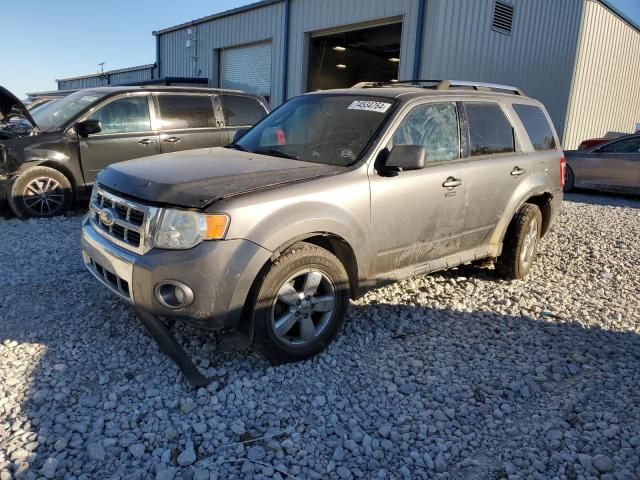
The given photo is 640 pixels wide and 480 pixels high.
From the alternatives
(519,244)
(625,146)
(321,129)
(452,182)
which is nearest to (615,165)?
(625,146)

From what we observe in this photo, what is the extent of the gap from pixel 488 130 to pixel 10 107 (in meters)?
5.99

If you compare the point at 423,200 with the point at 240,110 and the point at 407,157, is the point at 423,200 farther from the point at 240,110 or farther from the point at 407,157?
the point at 240,110

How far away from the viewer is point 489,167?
4.63 m

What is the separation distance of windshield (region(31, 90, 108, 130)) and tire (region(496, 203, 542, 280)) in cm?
599

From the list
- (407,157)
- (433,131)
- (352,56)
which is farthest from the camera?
(352,56)

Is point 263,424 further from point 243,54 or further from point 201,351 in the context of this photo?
point 243,54

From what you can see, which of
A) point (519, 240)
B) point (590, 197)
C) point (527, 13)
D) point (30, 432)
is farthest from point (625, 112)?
point (30, 432)

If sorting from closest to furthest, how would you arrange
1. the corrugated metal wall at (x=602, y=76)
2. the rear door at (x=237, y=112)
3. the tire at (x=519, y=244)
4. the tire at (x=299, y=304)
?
the tire at (x=299, y=304), the tire at (x=519, y=244), the rear door at (x=237, y=112), the corrugated metal wall at (x=602, y=76)

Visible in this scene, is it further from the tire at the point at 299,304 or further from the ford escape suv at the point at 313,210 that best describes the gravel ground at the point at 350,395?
the ford escape suv at the point at 313,210

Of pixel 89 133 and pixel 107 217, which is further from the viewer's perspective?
pixel 89 133

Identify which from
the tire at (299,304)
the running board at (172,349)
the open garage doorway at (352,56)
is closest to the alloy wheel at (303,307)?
the tire at (299,304)

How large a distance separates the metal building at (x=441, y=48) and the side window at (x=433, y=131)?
27.4ft

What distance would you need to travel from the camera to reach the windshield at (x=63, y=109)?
7339mm

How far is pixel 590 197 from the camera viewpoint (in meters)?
11.5
